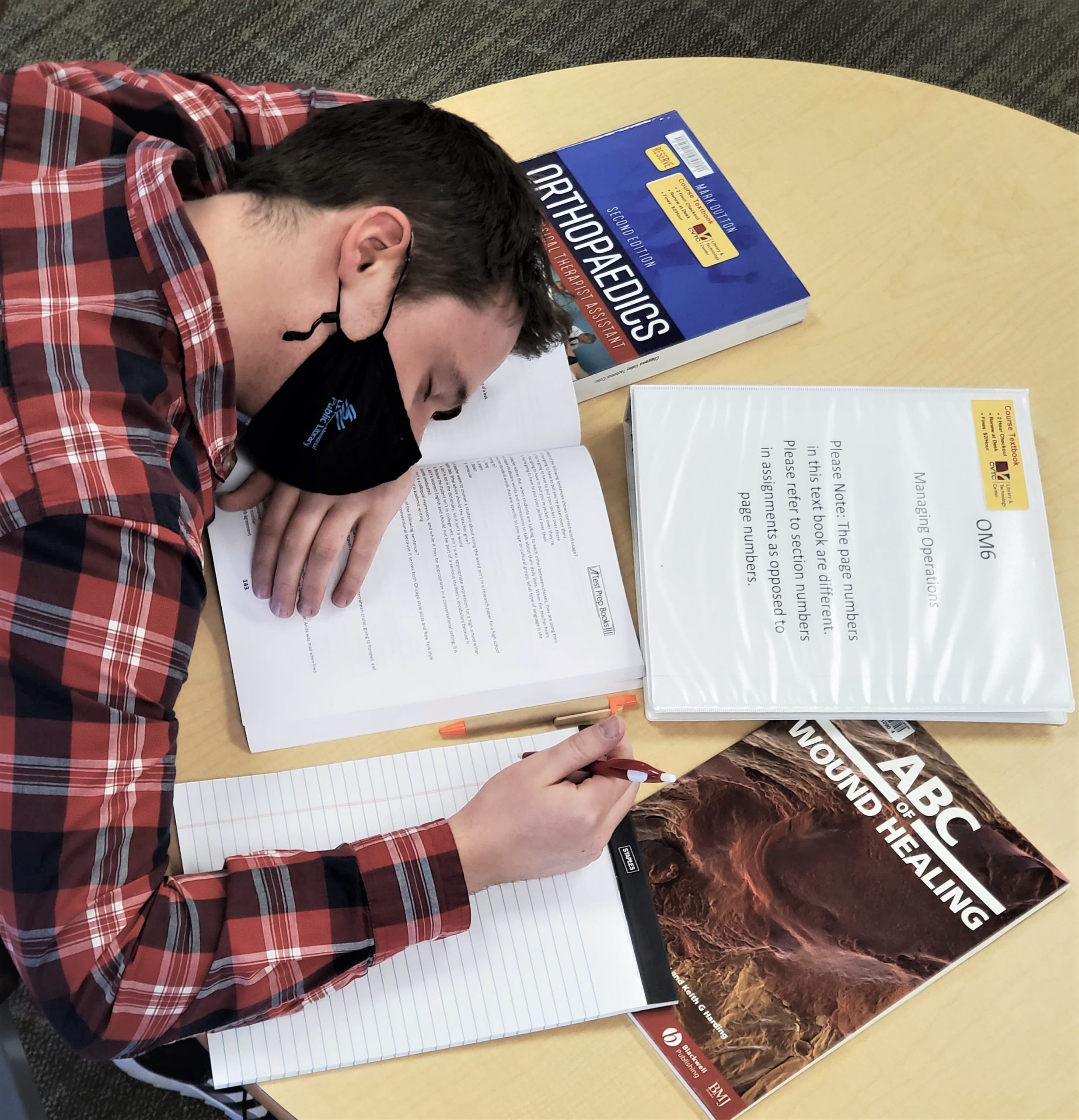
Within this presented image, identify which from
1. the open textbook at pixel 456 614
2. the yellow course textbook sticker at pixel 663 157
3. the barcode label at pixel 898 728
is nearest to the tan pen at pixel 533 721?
the open textbook at pixel 456 614

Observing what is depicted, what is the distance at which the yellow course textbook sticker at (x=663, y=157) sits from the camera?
1172 mm

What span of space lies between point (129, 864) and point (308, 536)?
0.31 m

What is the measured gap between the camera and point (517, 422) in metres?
1.04

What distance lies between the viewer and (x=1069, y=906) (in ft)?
2.88

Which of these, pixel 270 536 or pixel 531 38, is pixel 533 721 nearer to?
pixel 270 536

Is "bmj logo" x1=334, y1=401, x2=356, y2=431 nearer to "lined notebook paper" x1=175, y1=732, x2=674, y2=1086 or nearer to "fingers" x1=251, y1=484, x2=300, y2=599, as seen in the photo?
"fingers" x1=251, y1=484, x2=300, y2=599

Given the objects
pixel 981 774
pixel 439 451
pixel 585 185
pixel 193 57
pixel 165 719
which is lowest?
pixel 981 774

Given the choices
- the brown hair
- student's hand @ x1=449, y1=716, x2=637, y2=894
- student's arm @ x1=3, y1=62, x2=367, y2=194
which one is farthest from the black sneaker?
student's arm @ x1=3, y1=62, x2=367, y2=194

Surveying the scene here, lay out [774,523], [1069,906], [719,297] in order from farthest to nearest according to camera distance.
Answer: [719,297] → [774,523] → [1069,906]

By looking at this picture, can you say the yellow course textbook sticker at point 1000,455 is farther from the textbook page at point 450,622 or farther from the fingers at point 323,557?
the fingers at point 323,557

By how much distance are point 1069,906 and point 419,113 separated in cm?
92

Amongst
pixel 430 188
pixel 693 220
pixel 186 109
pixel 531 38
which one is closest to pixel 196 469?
pixel 430 188

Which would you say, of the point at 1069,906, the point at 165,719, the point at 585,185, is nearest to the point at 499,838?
the point at 165,719

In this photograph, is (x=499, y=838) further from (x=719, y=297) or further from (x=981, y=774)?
(x=719, y=297)
